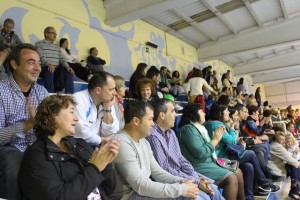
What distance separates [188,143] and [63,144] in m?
1.37

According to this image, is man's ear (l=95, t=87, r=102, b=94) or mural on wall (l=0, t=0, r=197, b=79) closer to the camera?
man's ear (l=95, t=87, r=102, b=94)

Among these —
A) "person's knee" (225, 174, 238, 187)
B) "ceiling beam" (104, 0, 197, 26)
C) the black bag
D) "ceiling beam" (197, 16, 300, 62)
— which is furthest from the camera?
"ceiling beam" (197, 16, 300, 62)

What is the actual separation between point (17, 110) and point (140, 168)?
78cm

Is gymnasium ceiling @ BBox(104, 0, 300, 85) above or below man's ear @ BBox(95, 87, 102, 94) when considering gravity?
above

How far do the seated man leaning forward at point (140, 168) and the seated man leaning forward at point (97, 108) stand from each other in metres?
0.25

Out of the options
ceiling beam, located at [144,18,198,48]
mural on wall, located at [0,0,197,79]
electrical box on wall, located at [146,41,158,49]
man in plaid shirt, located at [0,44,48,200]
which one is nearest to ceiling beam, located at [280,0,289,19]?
ceiling beam, located at [144,18,198,48]

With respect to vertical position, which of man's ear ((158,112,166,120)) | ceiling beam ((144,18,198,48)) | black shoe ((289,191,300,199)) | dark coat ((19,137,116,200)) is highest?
ceiling beam ((144,18,198,48))

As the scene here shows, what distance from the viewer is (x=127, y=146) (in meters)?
1.61

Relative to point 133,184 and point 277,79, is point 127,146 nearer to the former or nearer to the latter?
point 133,184

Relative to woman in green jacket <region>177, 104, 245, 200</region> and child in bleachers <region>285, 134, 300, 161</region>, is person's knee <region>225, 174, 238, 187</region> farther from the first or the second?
child in bleachers <region>285, 134, 300, 161</region>

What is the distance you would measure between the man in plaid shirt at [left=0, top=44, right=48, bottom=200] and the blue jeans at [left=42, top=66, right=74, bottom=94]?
1616 mm

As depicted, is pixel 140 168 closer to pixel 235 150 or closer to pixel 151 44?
pixel 235 150

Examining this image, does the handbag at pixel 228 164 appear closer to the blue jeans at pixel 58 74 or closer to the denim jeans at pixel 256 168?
the denim jeans at pixel 256 168

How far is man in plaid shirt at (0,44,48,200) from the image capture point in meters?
1.17
